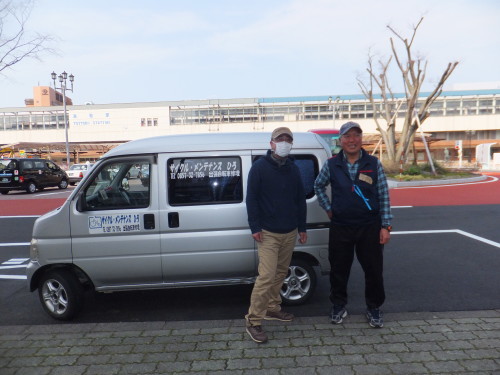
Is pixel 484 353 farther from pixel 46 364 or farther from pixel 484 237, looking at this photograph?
pixel 484 237

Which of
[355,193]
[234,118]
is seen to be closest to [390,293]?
[355,193]

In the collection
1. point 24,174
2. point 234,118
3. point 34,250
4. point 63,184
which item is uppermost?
point 234,118

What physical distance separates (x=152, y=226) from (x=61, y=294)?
121 cm

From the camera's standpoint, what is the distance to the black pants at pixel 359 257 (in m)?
3.67

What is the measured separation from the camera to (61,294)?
4.16m

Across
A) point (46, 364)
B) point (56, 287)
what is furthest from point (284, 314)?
point (56, 287)

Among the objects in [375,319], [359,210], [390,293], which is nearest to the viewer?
[359,210]

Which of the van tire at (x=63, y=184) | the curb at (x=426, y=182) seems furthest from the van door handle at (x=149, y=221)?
the van tire at (x=63, y=184)

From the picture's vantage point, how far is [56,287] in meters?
4.15

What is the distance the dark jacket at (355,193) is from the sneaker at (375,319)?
86 centimetres

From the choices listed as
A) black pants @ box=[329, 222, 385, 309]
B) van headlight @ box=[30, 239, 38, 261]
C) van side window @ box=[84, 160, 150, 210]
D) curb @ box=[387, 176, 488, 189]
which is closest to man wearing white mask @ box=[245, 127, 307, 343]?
black pants @ box=[329, 222, 385, 309]

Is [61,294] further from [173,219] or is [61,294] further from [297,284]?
[297,284]

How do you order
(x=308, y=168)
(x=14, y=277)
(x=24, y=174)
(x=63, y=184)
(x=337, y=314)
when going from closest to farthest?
(x=337, y=314) < (x=308, y=168) < (x=14, y=277) < (x=24, y=174) < (x=63, y=184)

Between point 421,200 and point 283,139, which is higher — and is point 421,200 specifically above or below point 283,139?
below
